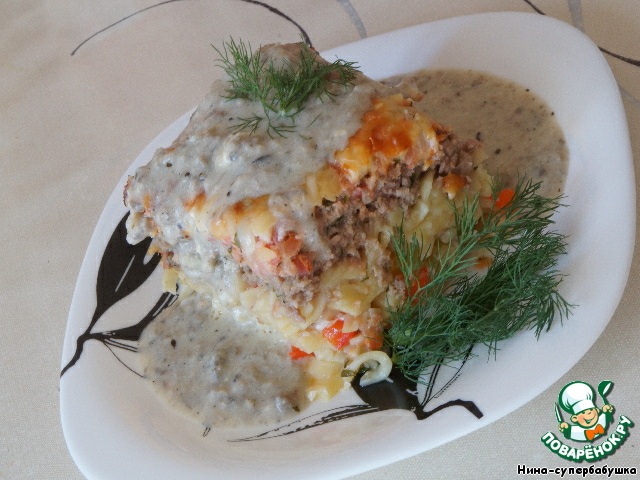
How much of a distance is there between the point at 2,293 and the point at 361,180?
10.5 ft

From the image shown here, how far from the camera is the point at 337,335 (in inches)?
137

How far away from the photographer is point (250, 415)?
3.40m

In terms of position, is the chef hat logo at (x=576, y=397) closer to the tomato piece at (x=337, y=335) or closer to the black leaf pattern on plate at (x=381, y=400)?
the black leaf pattern on plate at (x=381, y=400)

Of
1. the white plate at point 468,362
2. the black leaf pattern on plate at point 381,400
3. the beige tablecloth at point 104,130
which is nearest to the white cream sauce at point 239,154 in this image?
the white plate at point 468,362

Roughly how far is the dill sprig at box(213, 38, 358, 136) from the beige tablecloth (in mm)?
1889

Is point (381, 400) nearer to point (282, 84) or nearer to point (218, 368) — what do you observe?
point (218, 368)

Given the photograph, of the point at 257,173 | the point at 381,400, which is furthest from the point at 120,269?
the point at 381,400

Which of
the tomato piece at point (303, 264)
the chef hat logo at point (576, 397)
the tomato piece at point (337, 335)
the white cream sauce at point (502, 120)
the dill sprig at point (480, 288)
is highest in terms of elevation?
the tomato piece at point (303, 264)

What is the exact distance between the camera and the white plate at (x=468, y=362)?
2.81 metres

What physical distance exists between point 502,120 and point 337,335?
6.08 ft

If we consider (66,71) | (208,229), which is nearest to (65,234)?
(66,71)

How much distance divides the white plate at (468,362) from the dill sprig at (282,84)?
51.1 inches

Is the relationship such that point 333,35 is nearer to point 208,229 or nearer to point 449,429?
point 208,229

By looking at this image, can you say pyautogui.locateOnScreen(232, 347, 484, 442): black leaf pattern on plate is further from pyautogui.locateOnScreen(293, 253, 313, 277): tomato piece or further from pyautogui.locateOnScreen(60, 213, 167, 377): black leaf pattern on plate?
pyautogui.locateOnScreen(60, 213, 167, 377): black leaf pattern on plate
